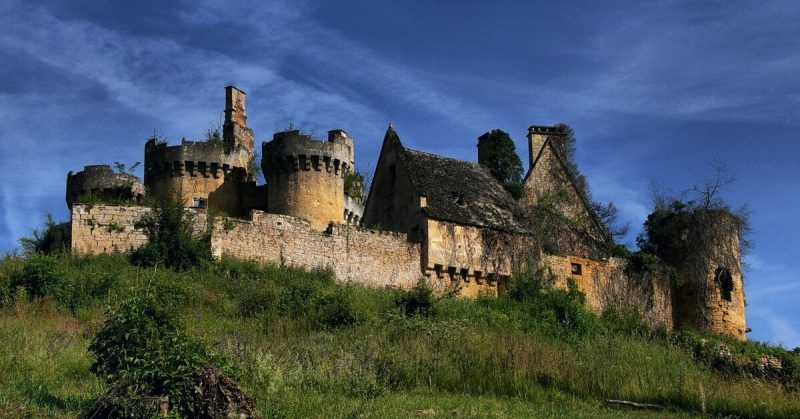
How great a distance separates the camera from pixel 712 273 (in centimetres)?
3528

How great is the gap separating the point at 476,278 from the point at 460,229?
164cm

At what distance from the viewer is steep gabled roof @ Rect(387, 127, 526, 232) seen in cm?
3362

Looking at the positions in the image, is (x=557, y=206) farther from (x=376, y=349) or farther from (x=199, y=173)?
(x=376, y=349)

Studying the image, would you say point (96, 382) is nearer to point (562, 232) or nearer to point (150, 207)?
point (150, 207)

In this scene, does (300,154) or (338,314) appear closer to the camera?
(338,314)

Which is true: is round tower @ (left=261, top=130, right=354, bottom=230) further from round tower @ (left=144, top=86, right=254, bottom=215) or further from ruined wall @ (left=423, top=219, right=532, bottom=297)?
ruined wall @ (left=423, top=219, right=532, bottom=297)

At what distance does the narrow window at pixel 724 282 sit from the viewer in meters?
35.2

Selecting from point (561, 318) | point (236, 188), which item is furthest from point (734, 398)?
point (236, 188)

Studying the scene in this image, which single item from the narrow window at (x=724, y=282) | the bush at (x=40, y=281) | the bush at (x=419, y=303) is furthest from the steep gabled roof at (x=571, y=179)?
the bush at (x=40, y=281)

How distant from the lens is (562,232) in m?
37.0

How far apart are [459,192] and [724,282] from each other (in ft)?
31.3

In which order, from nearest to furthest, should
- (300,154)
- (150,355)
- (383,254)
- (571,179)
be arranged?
(150,355) < (383,254) < (300,154) < (571,179)

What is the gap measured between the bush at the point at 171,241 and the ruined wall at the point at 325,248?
21.3 inches

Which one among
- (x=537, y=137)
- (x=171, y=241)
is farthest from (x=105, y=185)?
(x=537, y=137)
